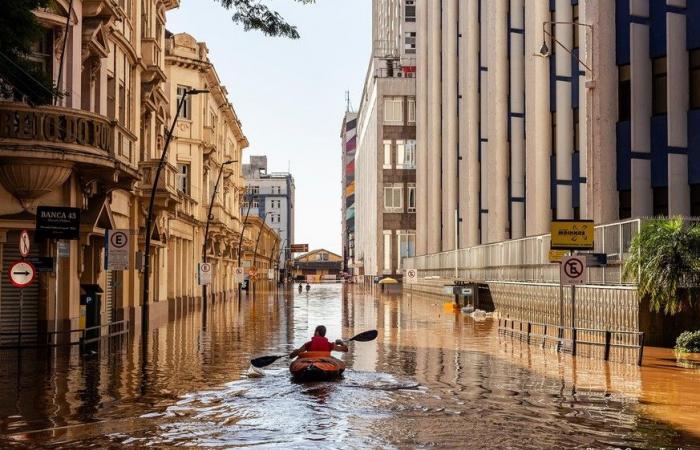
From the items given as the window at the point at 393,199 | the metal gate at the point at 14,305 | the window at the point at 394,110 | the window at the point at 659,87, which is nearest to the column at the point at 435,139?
the window at the point at 393,199

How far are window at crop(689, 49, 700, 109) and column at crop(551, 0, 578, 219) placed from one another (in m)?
12.3

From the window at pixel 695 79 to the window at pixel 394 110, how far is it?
90793 mm

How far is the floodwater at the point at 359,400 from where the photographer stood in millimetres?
13148

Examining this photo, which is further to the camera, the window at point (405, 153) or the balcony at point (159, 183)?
the window at point (405, 153)

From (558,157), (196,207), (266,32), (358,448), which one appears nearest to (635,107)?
(558,157)

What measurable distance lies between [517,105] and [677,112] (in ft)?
83.8

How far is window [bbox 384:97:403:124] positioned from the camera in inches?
4948

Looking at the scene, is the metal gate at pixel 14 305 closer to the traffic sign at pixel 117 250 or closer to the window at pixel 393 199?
the traffic sign at pixel 117 250

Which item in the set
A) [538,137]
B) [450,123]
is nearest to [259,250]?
[450,123]

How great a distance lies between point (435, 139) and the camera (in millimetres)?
97062

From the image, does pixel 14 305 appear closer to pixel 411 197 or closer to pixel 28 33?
pixel 28 33

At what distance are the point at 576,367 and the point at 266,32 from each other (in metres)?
12.7

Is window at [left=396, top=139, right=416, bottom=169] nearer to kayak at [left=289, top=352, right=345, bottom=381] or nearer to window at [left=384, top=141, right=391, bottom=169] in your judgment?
window at [left=384, top=141, right=391, bottom=169]

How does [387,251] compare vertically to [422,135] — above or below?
below
